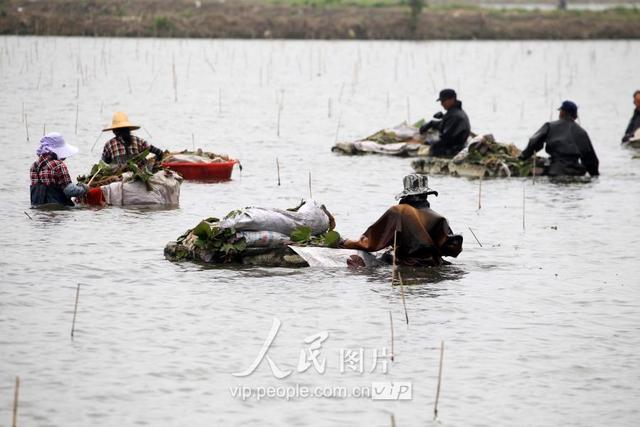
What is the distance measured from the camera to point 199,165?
636 inches

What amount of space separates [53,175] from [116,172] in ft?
3.67

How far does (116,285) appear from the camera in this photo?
10508mm

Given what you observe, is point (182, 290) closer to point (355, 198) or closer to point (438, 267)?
point (438, 267)

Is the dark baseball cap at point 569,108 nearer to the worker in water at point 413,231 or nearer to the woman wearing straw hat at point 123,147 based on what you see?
the woman wearing straw hat at point 123,147

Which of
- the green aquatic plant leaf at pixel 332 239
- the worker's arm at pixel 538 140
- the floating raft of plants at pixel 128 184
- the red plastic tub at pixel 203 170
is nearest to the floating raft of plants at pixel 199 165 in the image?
the red plastic tub at pixel 203 170

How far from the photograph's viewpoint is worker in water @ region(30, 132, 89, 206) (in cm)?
1309

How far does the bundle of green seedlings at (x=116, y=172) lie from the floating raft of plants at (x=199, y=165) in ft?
5.68

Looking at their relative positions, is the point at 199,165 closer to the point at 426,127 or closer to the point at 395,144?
the point at 426,127

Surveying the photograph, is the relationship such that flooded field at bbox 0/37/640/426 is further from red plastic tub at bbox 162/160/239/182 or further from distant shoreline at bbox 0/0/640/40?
distant shoreline at bbox 0/0/640/40

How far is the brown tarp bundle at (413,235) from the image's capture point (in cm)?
1056

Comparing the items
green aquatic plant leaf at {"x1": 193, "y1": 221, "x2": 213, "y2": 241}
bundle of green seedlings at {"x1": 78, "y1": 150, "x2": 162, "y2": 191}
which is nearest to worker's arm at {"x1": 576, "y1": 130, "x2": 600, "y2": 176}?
bundle of green seedlings at {"x1": 78, "y1": 150, "x2": 162, "y2": 191}

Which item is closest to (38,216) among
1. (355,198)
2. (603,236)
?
(355,198)

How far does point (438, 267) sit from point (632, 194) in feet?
20.7

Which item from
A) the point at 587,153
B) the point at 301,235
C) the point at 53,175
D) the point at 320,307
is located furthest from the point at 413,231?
the point at 587,153
